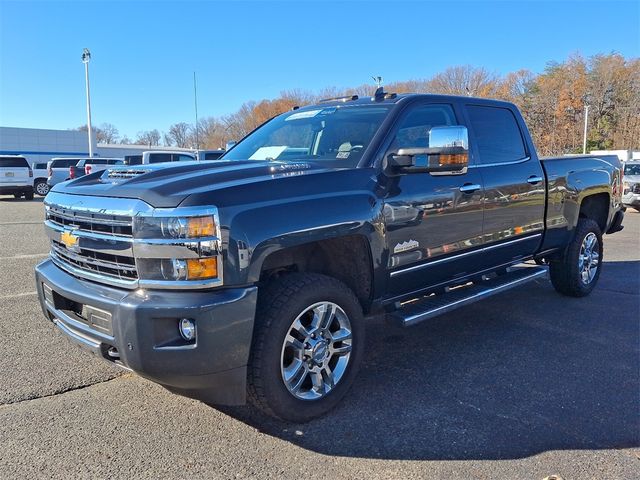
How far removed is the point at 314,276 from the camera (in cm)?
316

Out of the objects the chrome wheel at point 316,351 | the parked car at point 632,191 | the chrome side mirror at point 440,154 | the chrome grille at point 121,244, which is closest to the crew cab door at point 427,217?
the chrome side mirror at point 440,154

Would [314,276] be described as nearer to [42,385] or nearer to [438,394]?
[438,394]

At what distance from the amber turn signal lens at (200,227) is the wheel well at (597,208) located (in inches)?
195

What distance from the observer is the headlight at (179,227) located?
2611 mm

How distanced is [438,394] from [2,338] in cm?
362

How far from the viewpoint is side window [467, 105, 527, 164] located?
4.58 m

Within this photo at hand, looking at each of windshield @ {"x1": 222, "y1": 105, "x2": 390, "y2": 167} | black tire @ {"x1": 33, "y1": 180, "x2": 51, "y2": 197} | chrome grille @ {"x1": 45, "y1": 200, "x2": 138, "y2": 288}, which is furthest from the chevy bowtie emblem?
black tire @ {"x1": 33, "y1": 180, "x2": 51, "y2": 197}

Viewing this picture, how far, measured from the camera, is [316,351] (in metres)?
3.15

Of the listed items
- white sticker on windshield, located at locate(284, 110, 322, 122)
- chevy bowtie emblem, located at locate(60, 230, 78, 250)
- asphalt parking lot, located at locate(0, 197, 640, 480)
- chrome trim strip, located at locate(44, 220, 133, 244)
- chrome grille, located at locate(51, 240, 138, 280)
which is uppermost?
white sticker on windshield, located at locate(284, 110, 322, 122)

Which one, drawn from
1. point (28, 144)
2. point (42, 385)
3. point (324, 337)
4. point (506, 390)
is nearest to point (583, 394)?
point (506, 390)

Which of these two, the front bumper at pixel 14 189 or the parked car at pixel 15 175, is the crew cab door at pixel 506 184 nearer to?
the parked car at pixel 15 175

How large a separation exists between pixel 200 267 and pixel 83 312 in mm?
843

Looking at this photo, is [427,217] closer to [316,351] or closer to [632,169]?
[316,351]

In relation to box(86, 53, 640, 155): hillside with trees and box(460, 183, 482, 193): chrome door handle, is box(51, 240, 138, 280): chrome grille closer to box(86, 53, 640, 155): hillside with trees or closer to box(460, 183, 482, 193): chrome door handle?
box(460, 183, 482, 193): chrome door handle
